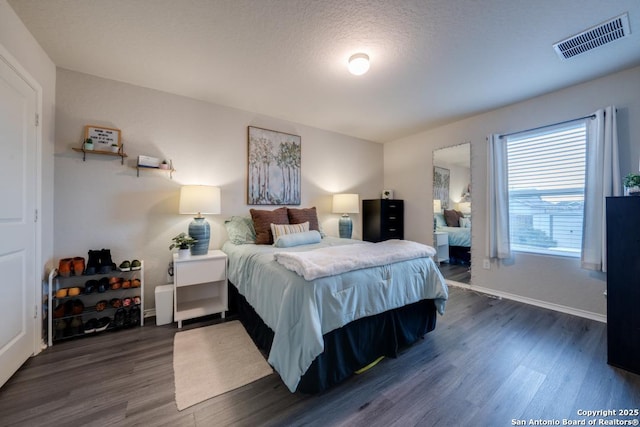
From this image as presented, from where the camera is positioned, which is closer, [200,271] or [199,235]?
[200,271]

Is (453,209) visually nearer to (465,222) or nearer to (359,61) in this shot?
(465,222)

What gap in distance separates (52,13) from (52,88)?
0.81 meters

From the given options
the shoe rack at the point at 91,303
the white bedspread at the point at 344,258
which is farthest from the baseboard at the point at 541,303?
the shoe rack at the point at 91,303

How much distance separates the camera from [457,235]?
3705 millimetres

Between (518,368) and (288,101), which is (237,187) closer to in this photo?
(288,101)

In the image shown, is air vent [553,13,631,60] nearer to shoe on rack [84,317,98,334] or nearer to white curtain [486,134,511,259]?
white curtain [486,134,511,259]

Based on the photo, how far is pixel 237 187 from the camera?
3102 mm

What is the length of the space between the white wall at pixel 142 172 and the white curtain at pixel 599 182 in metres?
3.56

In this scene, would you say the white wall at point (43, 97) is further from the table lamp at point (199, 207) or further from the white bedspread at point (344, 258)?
the white bedspread at point (344, 258)

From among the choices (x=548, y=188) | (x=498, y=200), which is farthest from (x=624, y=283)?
A: (x=498, y=200)

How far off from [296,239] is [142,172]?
1.82 meters

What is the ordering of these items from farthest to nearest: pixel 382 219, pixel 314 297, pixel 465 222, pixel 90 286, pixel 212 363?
1. pixel 382 219
2. pixel 465 222
3. pixel 90 286
4. pixel 212 363
5. pixel 314 297

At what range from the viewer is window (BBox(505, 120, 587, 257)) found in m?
2.57

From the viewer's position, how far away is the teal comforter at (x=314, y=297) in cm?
132
